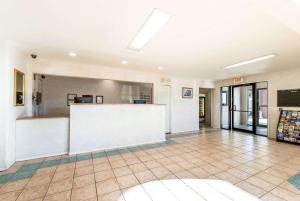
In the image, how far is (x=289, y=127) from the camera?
15.5ft

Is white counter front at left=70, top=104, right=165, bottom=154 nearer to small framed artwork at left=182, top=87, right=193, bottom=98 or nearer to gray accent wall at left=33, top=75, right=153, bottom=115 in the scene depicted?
gray accent wall at left=33, top=75, right=153, bottom=115

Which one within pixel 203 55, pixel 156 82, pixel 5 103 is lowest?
pixel 5 103

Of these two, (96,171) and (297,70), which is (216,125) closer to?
(297,70)

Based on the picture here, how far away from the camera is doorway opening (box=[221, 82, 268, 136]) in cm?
596

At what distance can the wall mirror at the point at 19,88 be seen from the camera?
3.05m

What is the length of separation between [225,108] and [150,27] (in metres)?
6.46

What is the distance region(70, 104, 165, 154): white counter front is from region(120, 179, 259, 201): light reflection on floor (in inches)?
81.5

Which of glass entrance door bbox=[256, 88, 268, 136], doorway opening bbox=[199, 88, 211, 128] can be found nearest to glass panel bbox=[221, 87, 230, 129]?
→ glass entrance door bbox=[256, 88, 268, 136]

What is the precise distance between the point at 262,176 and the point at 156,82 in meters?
4.34

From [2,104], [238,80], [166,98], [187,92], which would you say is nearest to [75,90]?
[2,104]

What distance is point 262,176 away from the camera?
100 inches

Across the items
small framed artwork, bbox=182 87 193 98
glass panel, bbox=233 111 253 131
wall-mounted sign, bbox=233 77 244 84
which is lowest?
glass panel, bbox=233 111 253 131

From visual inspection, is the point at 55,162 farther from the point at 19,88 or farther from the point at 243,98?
the point at 243,98

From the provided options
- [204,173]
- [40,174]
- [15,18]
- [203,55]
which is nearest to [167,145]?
[204,173]
